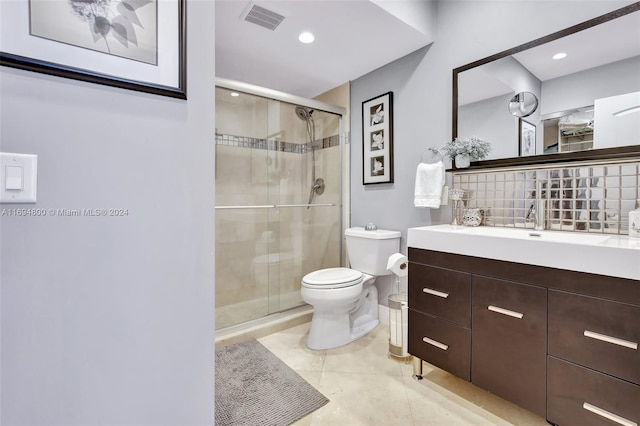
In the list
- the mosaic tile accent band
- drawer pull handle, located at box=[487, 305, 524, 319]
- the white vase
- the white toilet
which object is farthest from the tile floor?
the mosaic tile accent band

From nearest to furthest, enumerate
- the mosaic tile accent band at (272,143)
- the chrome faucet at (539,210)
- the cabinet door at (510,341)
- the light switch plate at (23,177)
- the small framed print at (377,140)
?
the light switch plate at (23,177) < the cabinet door at (510,341) < the chrome faucet at (539,210) < the small framed print at (377,140) < the mosaic tile accent band at (272,143)

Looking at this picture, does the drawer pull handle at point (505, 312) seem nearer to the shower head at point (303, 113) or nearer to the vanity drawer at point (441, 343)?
the vanity drawer at point (441, 343)

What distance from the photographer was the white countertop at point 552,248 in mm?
1011

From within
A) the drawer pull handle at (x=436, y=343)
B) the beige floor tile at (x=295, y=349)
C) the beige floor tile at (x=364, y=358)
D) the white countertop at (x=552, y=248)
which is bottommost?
the beige floor tile at (x=295, y=349)

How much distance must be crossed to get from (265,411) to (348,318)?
89 centimetres

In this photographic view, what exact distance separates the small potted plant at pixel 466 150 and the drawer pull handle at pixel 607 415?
127 cm

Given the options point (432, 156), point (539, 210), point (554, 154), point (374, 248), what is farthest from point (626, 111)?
point (374, 248)

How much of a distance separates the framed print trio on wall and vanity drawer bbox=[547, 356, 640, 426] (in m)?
1.66

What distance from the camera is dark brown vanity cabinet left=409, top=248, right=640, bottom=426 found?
101 centimetres

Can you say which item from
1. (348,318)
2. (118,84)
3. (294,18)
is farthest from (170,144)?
(348,318)

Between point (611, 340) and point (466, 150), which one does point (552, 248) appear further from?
point (466, 150)

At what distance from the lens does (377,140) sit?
2.46m

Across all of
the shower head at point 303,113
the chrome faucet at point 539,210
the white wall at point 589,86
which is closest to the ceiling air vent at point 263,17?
the shower head at point 303,113

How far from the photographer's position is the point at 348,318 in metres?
2.13
